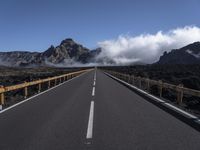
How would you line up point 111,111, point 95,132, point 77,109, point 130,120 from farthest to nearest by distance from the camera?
point 77,109, point 111,111, point 130,120, point 95,132

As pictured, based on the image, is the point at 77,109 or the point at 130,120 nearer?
the point at 130,120

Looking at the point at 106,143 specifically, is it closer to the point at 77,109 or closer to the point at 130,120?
the point at 130,120

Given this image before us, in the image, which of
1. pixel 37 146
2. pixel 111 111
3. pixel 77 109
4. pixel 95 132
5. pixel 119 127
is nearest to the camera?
pixel 37 146

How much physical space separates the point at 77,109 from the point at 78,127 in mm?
4331

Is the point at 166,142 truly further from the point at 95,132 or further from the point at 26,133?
the point at 26,133

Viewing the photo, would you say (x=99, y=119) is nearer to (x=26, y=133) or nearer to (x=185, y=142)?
(x=26, y=133)

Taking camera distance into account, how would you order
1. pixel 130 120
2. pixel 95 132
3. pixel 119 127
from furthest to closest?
pixel 130 120
pixel 119 127
pixel 95 132

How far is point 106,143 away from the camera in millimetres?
8172

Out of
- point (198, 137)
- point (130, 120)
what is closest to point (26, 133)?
point (130, 120)

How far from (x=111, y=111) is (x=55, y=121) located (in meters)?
2.89

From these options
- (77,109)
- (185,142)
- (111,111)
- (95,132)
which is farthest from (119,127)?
(77,109)

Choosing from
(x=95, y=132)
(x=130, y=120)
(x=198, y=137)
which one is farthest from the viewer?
(x=130, y=120)

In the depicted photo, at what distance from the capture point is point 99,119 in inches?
464

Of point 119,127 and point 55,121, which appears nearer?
point 119,127
